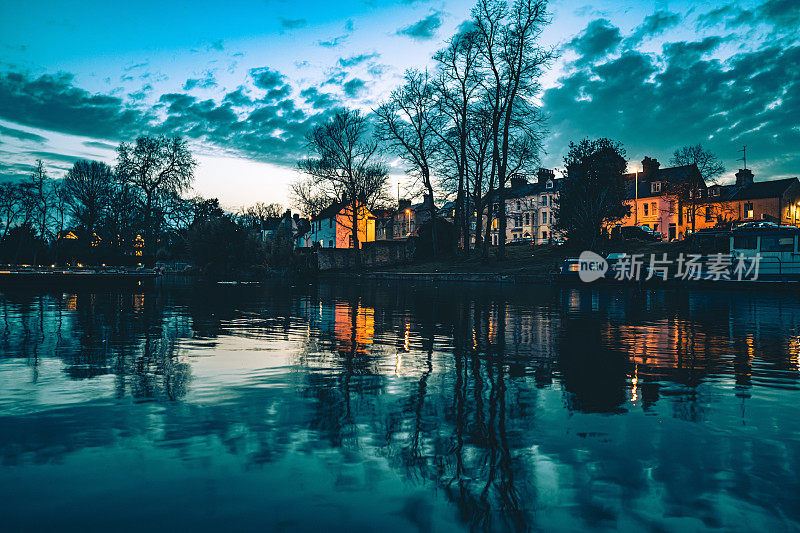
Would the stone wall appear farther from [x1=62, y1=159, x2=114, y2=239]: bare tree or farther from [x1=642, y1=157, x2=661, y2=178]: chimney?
[x1=642, y1=157, x2=661, y2=178]: chimney

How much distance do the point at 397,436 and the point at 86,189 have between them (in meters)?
64.0

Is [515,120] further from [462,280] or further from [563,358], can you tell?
[563,358]

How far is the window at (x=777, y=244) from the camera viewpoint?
1275 inches

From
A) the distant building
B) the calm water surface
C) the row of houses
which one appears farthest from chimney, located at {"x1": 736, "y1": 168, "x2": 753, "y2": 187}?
the calm water surface

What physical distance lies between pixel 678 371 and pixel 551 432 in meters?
4.04

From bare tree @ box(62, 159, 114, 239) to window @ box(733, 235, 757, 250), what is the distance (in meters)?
56.3

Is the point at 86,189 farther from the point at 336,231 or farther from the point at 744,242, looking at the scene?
the point at 744,242

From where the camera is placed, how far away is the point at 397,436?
15.1 feet

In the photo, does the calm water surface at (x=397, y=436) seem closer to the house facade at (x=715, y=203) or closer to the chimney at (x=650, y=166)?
the house facade at (x=715, y=203)

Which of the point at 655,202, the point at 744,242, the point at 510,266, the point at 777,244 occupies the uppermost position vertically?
the point at 655,202

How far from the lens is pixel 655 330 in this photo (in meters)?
13.0

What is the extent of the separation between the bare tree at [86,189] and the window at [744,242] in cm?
5626

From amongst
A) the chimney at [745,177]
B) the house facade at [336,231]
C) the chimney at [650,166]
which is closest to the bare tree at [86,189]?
the house facade at [336,231]

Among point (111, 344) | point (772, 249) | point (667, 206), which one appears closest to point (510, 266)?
point (772, 249)
